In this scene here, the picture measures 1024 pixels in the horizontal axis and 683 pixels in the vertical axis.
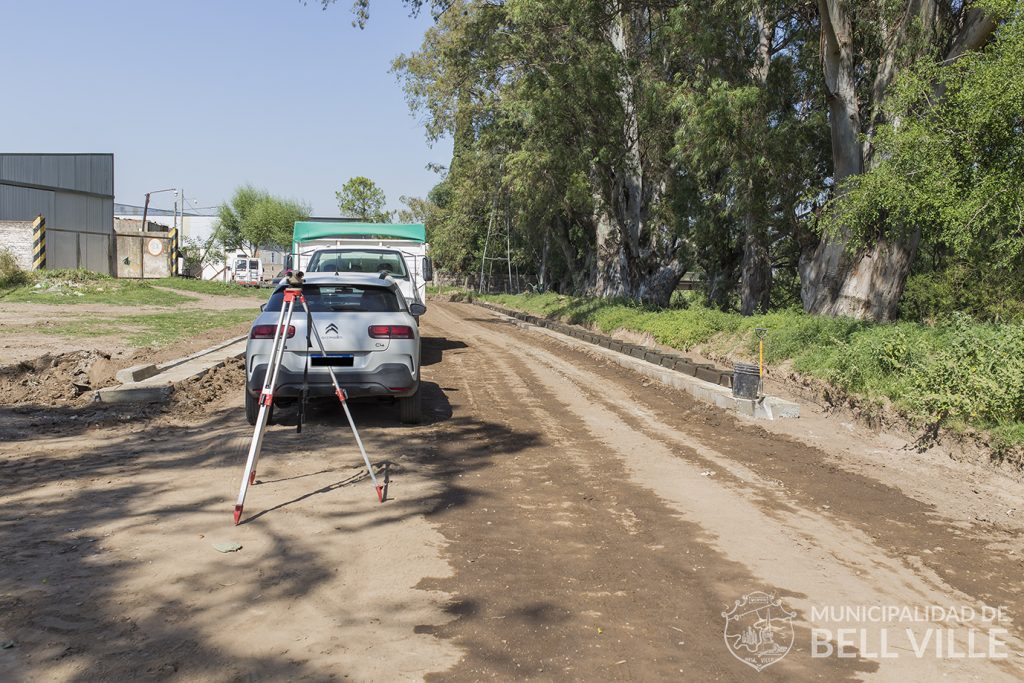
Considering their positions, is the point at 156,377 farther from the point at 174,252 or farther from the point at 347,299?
the point at 174,252

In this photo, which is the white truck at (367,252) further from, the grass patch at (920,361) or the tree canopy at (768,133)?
the grass patch at (920,361)

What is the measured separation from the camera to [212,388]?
11.1m

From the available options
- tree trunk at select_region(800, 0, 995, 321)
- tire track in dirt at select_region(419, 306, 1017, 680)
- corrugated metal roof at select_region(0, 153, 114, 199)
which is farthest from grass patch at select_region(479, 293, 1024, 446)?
corrugated metal roof at select_region(0, 153, 114, 199)

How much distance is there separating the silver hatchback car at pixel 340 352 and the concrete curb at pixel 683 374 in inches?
183

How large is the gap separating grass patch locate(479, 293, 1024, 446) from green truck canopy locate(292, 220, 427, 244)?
24.0ft

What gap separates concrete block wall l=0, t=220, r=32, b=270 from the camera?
35.1 metres

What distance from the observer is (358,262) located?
588 inches

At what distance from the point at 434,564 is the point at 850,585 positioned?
8.01ft

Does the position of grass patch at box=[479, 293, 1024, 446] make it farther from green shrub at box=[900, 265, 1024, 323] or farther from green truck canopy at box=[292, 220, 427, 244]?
green truck canopy at box=[292, 220, 427, 244]

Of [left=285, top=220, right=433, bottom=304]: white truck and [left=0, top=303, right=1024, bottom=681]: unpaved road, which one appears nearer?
[left=0, top=303, right=1024, bottom=681]: unpaved road

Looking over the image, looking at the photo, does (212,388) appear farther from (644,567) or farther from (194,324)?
(194,324)

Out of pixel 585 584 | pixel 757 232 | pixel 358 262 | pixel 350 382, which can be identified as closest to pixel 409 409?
pixel 350 382

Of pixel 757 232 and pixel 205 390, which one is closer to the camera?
pixel 205 390

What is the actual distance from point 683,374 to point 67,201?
1547 inches
